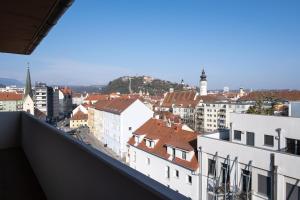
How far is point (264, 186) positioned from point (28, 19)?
981 cm

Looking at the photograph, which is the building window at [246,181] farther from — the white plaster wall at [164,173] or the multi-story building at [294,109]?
the multi-story building at [294,109]

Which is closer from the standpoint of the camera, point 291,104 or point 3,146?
point 3,146

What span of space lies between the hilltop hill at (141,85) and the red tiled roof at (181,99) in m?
29.5

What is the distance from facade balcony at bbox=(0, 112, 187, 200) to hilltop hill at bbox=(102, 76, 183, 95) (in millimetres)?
98323

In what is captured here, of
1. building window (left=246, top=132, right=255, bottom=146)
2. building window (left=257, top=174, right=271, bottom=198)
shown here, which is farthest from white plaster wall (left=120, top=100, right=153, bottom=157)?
building window (left=257, top=174, right=271, bottom=198)

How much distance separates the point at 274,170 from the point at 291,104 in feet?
16.1

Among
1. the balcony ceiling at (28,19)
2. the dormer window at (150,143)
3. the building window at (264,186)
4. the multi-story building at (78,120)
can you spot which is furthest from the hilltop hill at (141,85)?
the balcony ceiling at (28,19)

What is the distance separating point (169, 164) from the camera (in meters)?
15.2

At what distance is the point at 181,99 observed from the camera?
242ft

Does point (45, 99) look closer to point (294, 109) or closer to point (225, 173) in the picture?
point (225, 173)

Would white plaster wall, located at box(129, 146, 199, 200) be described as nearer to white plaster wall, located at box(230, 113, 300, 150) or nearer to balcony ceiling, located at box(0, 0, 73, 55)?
white plaster wall, located at box(230, 113, 300, 150)

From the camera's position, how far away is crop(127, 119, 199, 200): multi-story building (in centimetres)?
1372

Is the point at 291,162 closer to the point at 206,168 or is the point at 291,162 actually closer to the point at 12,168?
the point at 206,168

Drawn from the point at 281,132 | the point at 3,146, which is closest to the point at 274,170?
the point at 281,132
